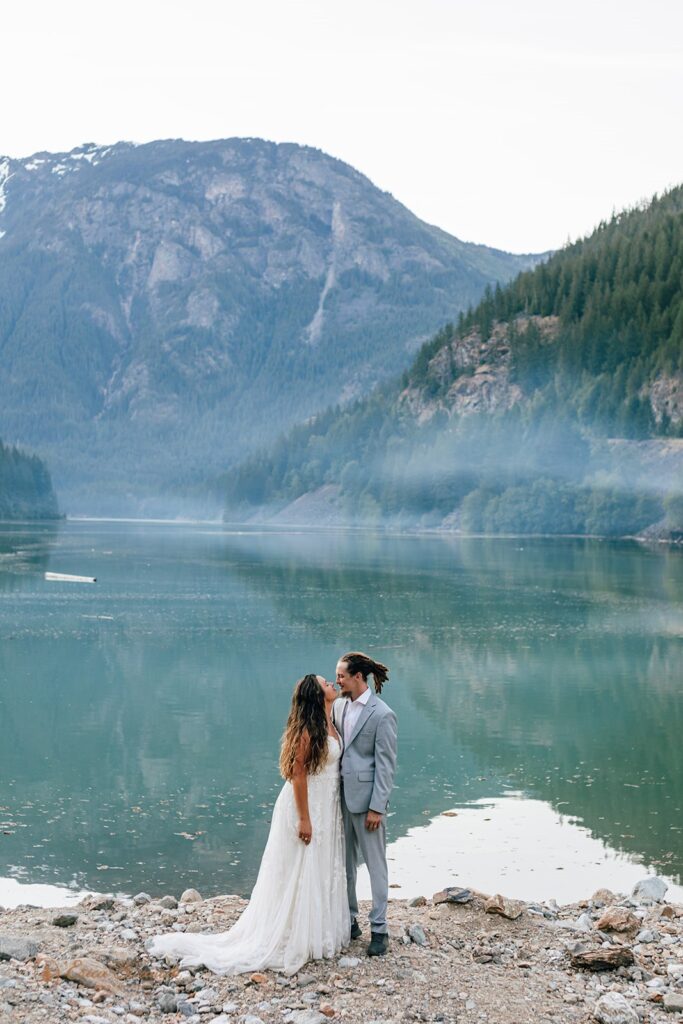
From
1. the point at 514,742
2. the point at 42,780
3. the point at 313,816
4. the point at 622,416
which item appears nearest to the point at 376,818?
the point at 313,816

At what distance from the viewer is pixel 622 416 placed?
19350 centimetres

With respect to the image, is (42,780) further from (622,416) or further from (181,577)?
(622,416)

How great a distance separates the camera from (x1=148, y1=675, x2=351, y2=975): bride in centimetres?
1229

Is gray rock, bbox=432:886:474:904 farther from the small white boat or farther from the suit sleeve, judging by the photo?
the small white boat

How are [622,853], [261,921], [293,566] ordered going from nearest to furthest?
[261,921] → [622,853] → [293,566]

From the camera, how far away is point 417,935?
13.1 meters

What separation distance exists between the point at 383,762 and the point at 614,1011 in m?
3.13

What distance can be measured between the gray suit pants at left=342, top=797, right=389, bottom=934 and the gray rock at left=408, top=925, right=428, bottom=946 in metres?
0.61

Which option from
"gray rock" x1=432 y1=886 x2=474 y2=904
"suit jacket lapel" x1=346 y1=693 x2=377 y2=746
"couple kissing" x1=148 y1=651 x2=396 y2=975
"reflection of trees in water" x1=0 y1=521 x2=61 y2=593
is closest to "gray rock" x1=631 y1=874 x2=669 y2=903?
"gray rock" x1=432 y1=886 x2=474 y2=904

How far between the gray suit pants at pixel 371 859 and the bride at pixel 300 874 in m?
0.25

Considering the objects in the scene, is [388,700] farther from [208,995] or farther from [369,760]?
[208,995]

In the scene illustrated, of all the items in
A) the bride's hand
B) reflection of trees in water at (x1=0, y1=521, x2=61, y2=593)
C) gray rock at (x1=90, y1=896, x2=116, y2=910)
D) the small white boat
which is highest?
the bride's hand

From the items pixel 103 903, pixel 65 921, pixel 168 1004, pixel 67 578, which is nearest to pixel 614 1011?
pixel 168 1004

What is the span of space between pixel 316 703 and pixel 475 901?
371cm
